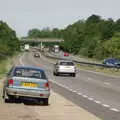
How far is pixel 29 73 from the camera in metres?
21.8

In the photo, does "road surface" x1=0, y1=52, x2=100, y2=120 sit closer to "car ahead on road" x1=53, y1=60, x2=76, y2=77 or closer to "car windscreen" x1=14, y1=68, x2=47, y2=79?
"car windscreen" x1=14, y1=68, x2=47, y2=79

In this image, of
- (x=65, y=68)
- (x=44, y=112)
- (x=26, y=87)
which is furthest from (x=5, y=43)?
(x=44, y=112)

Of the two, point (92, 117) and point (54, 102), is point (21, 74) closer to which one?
point (54, 102)

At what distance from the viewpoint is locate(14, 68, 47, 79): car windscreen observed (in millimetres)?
21703

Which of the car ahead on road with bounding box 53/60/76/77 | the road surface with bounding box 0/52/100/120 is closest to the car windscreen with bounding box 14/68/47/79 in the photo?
the road surface with bounding box 0/52/100/120

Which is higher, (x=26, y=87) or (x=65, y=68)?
(x=26, y=87)

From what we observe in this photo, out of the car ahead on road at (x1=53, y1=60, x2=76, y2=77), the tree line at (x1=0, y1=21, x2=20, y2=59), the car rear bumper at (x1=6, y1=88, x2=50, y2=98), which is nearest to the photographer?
the car rear bumper at (x1=6, y1=88, x2=50, y2=98)

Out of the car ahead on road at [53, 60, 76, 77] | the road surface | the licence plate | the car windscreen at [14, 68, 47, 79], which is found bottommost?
the car ahead on road at [53, 60, 76, 77]

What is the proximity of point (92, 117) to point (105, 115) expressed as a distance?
4.88 ft

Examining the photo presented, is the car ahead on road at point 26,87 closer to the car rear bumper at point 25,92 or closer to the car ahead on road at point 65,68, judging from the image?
the car rear bumper at point 25,92

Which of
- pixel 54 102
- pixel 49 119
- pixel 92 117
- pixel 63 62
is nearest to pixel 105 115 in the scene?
pixel 92 117

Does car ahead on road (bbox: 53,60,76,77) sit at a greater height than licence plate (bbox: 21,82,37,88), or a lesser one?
lesser

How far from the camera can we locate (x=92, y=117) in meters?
17.7

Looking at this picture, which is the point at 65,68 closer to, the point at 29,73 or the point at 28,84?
the point at 29,73
